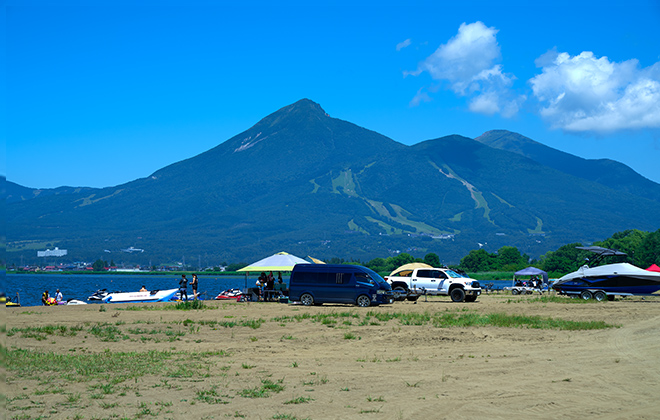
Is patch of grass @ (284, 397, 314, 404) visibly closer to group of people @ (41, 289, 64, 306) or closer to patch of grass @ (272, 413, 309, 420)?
patch of grass @ (272, 413, 309, 420)

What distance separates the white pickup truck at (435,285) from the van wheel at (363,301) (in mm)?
5318

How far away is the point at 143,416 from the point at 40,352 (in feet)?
24.6

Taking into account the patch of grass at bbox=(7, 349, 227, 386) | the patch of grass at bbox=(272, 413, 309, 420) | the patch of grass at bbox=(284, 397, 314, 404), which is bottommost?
the patch of grass at bbox=(272, 413, 309, 420)

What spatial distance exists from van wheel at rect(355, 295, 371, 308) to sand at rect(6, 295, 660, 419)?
856 centimetres

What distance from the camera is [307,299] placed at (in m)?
31.4

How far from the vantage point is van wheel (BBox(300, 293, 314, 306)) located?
103 feet

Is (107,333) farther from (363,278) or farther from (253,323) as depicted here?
(363,278)

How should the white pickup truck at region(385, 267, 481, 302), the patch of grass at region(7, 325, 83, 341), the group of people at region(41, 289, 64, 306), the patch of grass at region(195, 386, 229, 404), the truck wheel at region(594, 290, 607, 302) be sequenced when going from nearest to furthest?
1. the patch of grass at region(195, 386, 229, 404)
2. the patch of grass at region(7, 325, 83, 341)
3. the white pickup truck at region(385, 267, 481, 302)
4. the truck wheel at region(594, 290, 607, 302)
5. the group of people at region(41, 289, 64, 306)

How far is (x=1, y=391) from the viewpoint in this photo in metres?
3.42

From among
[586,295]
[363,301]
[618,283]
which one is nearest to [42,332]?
[363,301]

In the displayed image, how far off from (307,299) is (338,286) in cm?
179

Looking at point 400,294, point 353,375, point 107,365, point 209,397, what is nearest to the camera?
point 209,397

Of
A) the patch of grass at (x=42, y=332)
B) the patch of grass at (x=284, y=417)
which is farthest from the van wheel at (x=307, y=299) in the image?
the patch of grass at (x=284, y=417)

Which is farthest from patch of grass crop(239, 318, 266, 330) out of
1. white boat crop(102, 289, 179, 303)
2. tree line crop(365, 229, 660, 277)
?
tree line crop(365, 229, 660, 277)
